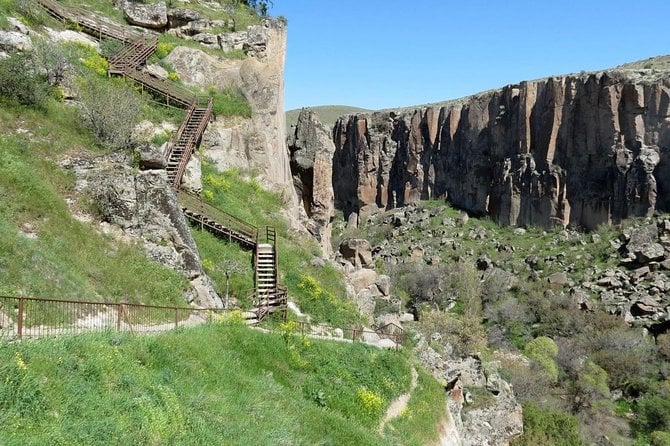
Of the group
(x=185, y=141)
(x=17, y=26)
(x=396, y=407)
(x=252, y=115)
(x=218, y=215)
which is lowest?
(x=396, y=407)

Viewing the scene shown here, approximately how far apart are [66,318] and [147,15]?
86.6 ft

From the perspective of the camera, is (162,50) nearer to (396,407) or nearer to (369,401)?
(396,407)

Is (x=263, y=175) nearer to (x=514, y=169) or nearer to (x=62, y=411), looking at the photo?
(x=62, y=411)

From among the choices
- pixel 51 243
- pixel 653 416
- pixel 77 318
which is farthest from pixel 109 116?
pixel 653 416

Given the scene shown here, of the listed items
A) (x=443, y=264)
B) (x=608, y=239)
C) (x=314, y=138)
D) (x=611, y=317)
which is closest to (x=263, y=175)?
(x=314, y=138)

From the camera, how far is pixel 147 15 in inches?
1273

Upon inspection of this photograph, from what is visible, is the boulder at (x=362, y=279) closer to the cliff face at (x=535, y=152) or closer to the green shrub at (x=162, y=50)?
the green shrub at (x=162, y=50)

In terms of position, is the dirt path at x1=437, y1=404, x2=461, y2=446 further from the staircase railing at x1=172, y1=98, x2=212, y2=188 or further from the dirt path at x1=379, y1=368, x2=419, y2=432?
the staircase railing at x1=172, y1=98, x2=212, y2=188

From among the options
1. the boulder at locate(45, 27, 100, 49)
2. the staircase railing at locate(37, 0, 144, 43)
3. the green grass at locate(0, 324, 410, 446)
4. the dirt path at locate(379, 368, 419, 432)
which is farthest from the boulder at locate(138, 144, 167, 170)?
the staircase railing at locate(37, 0, 144, 43)

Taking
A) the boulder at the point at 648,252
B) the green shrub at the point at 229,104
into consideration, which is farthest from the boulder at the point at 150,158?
the boulder at the point at 648,252

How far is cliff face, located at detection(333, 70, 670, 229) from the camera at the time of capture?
7025 cm

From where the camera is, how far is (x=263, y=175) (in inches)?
1130

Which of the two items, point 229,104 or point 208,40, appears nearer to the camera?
point 229,104

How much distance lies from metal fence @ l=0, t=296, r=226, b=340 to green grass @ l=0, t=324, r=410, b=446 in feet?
3.72
